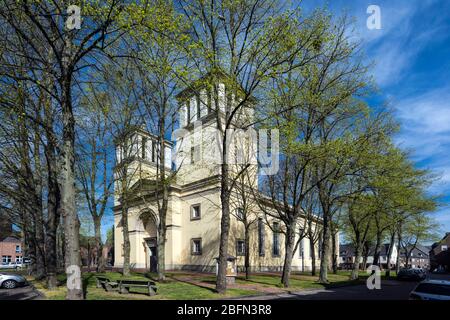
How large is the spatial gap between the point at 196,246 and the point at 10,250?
58.1 meters

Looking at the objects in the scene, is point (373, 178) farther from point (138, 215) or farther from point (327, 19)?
point (138, 215)

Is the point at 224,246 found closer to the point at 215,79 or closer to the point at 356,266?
the point at 215,79

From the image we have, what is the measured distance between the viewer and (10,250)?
73.6 metres

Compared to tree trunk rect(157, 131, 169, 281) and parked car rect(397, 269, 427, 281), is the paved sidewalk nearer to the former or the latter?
tree trunk rect(157, 131, 169, 281)

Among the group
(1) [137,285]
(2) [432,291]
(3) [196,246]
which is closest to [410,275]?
(3) [196,246]

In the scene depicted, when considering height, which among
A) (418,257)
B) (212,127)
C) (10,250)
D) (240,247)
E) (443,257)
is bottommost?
(418,257)

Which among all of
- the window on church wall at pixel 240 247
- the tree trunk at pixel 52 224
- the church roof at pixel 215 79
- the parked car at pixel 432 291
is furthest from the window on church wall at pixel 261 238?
the parked car at pixel 432 291

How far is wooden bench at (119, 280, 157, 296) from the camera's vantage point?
14.8 meters

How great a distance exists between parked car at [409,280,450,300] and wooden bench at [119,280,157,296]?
9.89 metres

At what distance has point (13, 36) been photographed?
16.9 meters

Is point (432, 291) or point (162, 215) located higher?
point (162, 215)

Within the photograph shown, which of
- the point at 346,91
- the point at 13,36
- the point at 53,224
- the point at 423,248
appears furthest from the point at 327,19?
the point at 423,248

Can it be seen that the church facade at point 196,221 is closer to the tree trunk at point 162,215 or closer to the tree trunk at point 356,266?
the tree trunk at point 356,266

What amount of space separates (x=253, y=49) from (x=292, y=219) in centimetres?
1088
